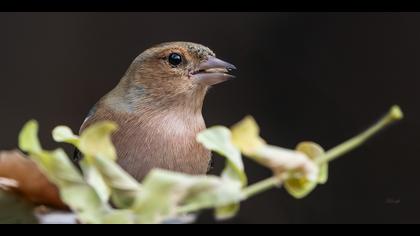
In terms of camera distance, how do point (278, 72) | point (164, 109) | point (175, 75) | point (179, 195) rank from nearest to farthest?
point (179, 195) → point (164, 109) → point (175, 75) → point (278, 72)

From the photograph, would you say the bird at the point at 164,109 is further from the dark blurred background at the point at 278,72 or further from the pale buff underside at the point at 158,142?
the dark blurred background at the point at 278,72

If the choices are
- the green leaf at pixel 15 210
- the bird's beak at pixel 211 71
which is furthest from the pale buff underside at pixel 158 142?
the green leaf at pixel 15 210

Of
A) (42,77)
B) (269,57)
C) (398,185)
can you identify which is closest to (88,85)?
(42,77)

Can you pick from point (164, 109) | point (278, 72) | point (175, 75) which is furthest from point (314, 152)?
point (278, 72)

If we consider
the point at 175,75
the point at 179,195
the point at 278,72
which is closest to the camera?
the point at 179,195

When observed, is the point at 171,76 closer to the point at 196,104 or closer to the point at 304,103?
the point at 196,104

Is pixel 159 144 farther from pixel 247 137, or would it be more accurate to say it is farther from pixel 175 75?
pixel 247 137

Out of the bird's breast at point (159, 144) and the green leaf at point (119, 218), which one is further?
the bird's breast at point (159, 144)
